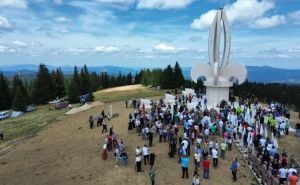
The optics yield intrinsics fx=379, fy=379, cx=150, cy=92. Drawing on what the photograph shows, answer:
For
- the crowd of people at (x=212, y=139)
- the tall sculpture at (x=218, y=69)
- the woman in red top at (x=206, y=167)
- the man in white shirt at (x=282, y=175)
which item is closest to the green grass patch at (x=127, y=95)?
the tall sculpture at (x=218, y=69)

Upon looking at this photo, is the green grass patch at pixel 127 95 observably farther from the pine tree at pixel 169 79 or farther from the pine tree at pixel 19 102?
the pine tree at pixel 19 102

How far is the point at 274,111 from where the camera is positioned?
1302 inches

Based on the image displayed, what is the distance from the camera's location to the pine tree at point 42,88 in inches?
2628

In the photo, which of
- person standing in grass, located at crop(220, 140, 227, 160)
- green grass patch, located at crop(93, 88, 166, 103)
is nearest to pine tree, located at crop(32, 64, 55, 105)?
green grass patch, located at crop(93, 88, 166, 103)

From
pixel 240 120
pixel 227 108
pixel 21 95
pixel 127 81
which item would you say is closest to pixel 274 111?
pixel 227 108

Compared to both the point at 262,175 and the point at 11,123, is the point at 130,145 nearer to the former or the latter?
the point at 262,175

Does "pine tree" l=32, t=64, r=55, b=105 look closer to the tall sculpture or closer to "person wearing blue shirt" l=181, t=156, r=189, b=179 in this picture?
the tall sculpture

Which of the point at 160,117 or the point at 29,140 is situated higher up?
the point at 160,117

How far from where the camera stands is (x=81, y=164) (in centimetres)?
2453

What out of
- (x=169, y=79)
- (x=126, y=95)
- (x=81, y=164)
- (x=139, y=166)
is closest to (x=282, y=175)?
(x=139, y=166)

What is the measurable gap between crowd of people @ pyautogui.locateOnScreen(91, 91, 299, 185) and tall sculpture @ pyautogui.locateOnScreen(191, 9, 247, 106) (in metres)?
5.79

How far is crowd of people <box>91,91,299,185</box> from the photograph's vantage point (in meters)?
20.3

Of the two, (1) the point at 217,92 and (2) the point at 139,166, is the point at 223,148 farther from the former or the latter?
(1) the point at 217,92

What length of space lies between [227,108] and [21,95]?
39.8 meters
